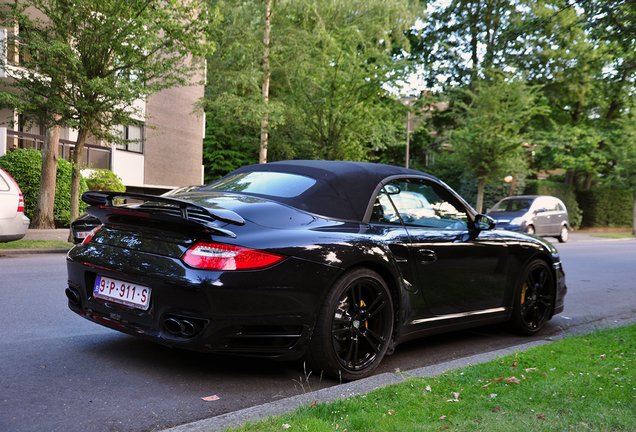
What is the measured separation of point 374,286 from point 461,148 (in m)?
22.1

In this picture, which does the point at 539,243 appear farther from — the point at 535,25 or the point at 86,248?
the point at 86,248

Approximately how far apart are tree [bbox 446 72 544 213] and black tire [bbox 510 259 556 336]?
1901 cm

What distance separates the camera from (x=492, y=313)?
213 inches

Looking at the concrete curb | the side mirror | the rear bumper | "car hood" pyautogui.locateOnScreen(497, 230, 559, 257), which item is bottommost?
the concrete curb

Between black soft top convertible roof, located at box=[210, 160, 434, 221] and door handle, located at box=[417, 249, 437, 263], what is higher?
black soft top convertible roof, located at box=[210, 160, 434, 221]

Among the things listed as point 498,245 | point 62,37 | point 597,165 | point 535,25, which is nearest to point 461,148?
point 597,165

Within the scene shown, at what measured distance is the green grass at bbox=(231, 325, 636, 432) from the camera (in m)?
2.99

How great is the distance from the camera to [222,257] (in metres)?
3.58

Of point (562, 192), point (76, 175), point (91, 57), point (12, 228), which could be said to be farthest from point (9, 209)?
point (562, 192)

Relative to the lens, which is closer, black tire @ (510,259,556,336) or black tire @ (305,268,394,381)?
black tire @ (305,268,394,381)

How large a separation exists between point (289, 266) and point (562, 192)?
34508 millimetres

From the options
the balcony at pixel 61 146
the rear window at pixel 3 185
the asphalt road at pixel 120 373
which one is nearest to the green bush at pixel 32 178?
the balcony at pixel 61 146

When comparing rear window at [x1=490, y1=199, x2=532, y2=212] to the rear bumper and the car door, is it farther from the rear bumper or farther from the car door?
the car door

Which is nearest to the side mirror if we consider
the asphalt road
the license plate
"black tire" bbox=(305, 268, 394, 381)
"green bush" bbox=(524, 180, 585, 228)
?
the asphalt road
